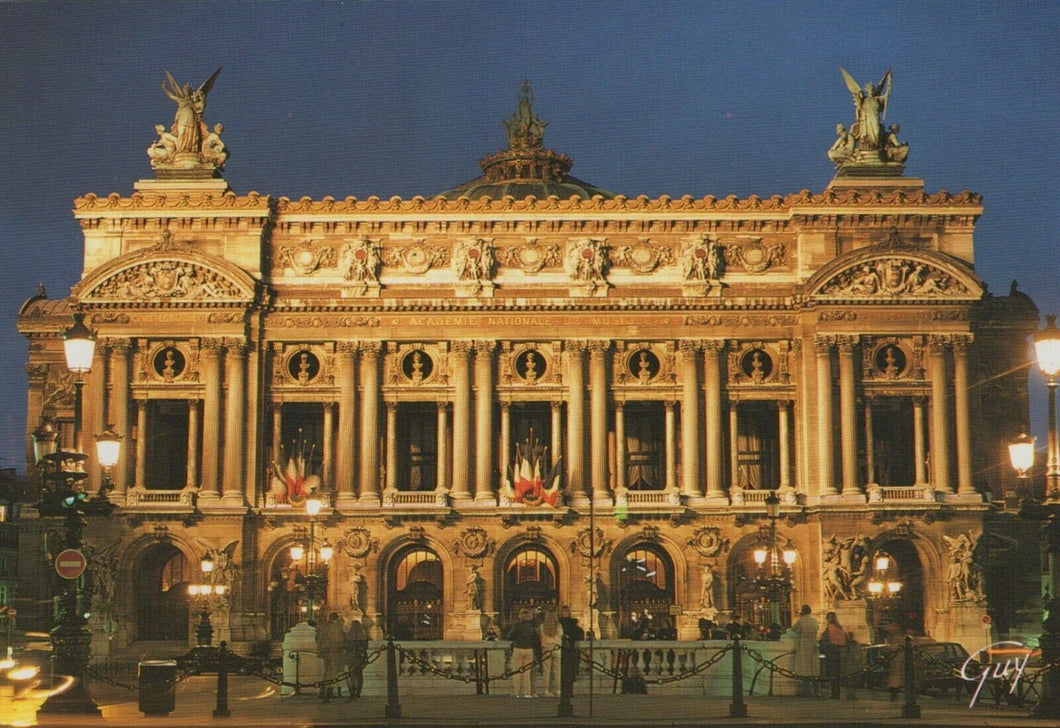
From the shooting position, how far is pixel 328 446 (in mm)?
72062

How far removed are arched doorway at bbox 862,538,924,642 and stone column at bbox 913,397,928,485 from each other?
2.77 metres

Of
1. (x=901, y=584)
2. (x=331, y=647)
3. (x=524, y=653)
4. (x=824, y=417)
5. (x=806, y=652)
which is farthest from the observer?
(x=824, y=417)

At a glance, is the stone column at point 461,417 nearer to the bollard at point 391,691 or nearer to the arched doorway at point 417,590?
the arched doorway at point 417,590

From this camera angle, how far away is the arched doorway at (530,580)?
71.6 m

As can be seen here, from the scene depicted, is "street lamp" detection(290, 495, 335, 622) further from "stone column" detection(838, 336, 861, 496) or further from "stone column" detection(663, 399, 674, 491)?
"stone column" detection(838, 336, 861, 496)

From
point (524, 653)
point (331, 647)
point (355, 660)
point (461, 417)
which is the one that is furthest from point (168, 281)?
point (524, 653)

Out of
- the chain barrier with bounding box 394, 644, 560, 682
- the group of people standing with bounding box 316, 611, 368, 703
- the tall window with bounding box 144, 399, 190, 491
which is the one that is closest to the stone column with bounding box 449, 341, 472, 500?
the tall window with bounding box 144, 399, 190, 491

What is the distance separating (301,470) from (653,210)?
1726 cm

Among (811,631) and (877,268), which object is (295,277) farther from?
(811,631)

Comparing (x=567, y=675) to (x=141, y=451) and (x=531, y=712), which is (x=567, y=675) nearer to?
(x=531, y=712)

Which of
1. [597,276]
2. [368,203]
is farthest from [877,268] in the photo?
[368,203]

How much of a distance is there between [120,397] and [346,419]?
883 centimetres

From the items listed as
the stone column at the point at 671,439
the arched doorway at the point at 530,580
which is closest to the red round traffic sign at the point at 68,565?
the arched doorway at the point at 530,580

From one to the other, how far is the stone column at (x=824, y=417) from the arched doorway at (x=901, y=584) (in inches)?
124
